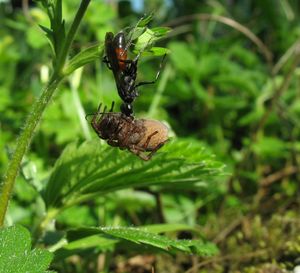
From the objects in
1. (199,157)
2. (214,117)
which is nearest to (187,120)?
(214,117)

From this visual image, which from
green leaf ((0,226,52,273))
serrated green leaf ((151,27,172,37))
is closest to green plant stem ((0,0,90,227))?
green leaf ((0,226,52,273))

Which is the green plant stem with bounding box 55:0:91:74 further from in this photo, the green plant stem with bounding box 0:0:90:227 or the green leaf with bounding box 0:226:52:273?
the green leaf with bounding box 0:226:52:273

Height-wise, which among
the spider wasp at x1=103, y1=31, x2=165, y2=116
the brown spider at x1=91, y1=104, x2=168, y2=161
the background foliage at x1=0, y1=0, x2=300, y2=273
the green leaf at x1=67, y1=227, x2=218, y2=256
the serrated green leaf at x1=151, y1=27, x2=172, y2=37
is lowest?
the background foliage at x1=0, y1=0, x2=300, y2=273

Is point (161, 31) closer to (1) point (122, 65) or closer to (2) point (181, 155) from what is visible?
(1) point (122, 65)

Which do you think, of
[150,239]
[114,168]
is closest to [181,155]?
[114,168]

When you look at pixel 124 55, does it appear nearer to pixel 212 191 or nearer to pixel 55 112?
pixel 212 191
